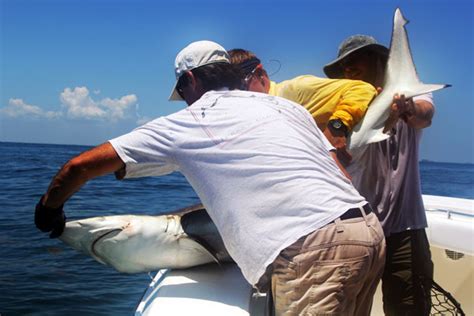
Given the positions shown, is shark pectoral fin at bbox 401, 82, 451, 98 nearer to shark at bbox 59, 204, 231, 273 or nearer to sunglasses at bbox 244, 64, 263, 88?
sunglasses at bbox 244, 64, 263, 88

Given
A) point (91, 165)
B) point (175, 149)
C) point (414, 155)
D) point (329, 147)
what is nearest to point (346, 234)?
point (329, 147)

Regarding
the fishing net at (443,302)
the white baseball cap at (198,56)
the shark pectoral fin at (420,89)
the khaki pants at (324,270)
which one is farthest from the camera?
the fishing net at (443,302)

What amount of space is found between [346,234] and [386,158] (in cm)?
104

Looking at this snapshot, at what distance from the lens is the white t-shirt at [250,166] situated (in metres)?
1.62

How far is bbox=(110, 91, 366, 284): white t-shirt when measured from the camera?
63.9 inches

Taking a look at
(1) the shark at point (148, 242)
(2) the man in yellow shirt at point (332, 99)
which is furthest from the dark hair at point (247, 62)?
(1) the shark at point (148, 242)

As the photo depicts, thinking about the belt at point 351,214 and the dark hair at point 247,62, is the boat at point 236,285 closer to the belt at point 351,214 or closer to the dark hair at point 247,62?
the belt at point 351,214

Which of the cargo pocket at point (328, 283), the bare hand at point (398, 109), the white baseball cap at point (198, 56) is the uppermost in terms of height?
the white baseball cap at point (198, 56)

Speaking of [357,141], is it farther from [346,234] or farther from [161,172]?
[161,172]

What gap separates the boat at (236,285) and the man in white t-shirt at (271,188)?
232 millimetres

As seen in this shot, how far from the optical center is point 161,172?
6.57ft

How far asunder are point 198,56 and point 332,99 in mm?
765

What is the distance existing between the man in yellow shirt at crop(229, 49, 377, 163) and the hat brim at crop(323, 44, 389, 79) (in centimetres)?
28

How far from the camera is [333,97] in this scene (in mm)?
2377
